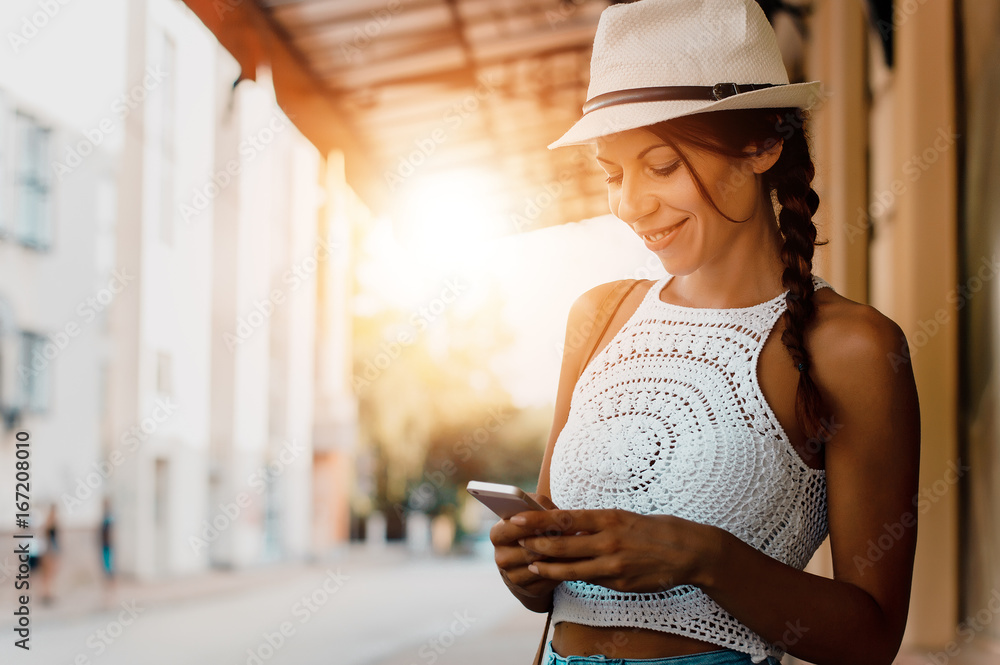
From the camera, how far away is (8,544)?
6.78 metres

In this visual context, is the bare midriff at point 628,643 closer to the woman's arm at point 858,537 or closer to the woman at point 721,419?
the woman at point 721,419

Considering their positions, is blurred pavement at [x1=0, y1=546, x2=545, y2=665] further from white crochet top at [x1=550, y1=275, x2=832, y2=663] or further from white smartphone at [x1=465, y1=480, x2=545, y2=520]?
white smartphone at [x1=465, y1=480, x2=545, y2=520]

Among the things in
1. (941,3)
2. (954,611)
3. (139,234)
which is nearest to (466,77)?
(941,3)

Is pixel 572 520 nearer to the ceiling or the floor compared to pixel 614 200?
nearer to the floor

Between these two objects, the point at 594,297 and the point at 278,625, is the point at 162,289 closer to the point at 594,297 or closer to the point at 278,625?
A: the point at 278,625

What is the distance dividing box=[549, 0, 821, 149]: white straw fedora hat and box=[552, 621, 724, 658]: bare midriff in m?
0.61

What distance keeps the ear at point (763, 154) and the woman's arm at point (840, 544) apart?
23 cm

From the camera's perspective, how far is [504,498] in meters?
0.90

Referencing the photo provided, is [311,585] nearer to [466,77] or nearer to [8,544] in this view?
[8,544]

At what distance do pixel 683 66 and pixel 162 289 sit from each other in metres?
12.0

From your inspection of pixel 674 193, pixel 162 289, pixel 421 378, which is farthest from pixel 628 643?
pixel 421 378

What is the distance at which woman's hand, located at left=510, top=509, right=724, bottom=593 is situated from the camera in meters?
0.85

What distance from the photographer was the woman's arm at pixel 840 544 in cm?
86

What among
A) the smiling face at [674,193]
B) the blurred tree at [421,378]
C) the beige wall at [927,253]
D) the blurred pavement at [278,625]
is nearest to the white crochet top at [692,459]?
the smiling face at [674,193]
